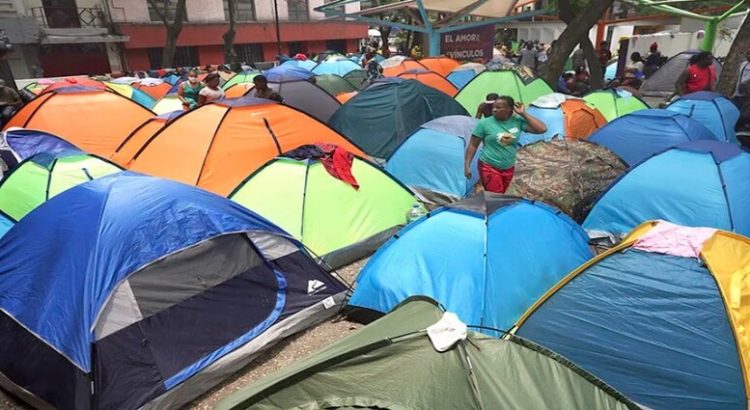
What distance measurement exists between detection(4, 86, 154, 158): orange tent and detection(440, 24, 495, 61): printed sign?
11991mm

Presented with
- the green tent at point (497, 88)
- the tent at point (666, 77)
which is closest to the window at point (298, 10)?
the tent at point (666, 77)

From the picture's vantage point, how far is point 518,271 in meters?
3.83

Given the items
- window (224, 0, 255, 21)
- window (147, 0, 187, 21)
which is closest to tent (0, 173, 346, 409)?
window (147, 0, 187, 21)

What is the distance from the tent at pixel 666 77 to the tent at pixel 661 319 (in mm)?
12805

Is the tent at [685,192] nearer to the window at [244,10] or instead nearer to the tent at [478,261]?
the tent at [478,261]

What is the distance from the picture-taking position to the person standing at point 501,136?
5039 mm

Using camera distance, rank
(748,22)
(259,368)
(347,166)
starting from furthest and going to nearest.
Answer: (748,22) < (347,166) < (259,368)

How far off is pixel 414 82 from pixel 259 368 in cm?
632

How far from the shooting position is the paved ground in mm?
3430

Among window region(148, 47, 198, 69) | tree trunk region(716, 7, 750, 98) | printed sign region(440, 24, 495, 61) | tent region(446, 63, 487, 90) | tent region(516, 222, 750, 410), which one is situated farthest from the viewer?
window region(148, 47, 198, 69)

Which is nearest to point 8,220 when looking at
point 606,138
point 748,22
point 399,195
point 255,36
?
point 399,195

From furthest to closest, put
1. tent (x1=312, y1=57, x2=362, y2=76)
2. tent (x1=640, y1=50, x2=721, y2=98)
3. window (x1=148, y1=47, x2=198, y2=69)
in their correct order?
window (x1=148, y1=47, x2=198, y2=69) < tent (x1=312, y1=57, x2=362, y2=76) < tent (x1=640, y1=50, x2=721, y2=98)

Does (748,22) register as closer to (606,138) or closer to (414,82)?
(606,138)

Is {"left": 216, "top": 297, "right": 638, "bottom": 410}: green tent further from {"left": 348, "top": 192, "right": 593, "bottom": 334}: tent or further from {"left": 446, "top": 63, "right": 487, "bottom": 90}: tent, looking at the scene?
{"left": 446, "top": 63, "right": 487, "bottom": 90}: tent
